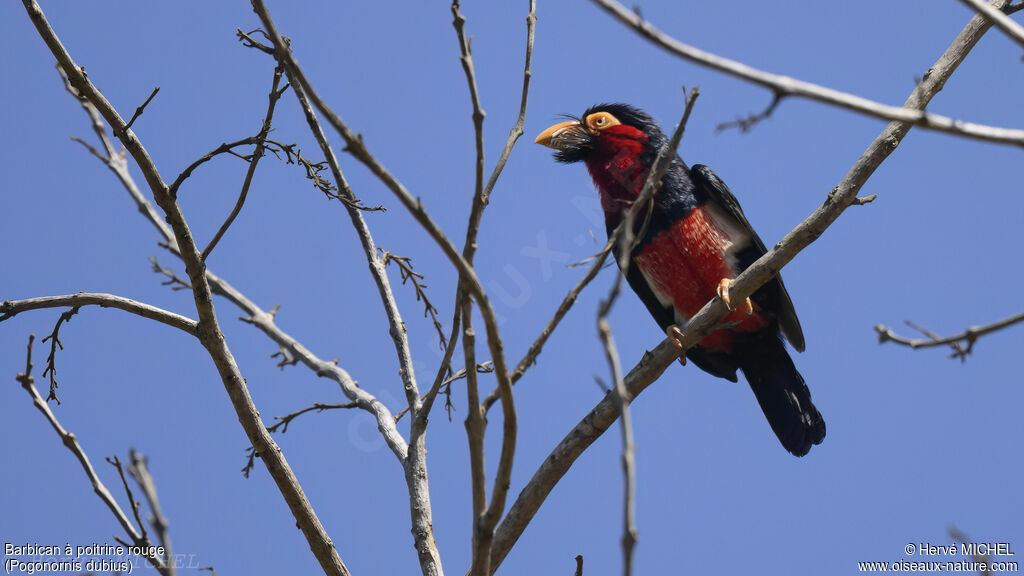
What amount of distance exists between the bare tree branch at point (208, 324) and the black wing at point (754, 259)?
2836mm

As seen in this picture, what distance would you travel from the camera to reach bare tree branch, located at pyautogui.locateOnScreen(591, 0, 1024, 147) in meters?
1.50

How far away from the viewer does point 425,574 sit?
11.0ft

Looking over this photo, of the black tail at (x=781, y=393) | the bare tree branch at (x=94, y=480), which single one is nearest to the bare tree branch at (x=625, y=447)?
the bare tree branch at (x=94, y=480)

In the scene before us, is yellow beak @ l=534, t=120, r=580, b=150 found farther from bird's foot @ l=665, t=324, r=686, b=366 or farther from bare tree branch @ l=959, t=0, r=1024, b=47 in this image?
bare tree branch @ l=959, t=0, r=1024, b=47

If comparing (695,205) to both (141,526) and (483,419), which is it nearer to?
(483,419)

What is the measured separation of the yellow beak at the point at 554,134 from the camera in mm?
5504

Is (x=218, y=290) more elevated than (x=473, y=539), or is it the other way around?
(x=218, y=290)

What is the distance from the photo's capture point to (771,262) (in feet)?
10.7

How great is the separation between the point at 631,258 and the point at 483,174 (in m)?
2.99

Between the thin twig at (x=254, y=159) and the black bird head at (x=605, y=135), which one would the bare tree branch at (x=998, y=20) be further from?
the black bird head at (x=605, y=135)

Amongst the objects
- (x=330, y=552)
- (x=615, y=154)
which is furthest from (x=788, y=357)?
(x=330, y=552)

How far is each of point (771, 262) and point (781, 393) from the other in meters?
1.85

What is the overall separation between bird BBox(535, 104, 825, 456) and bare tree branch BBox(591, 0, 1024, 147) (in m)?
2.95

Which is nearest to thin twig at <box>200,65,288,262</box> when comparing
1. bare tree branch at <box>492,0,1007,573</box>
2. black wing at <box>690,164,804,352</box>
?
bare tree branch at <box>492,0,1007,573</box>
